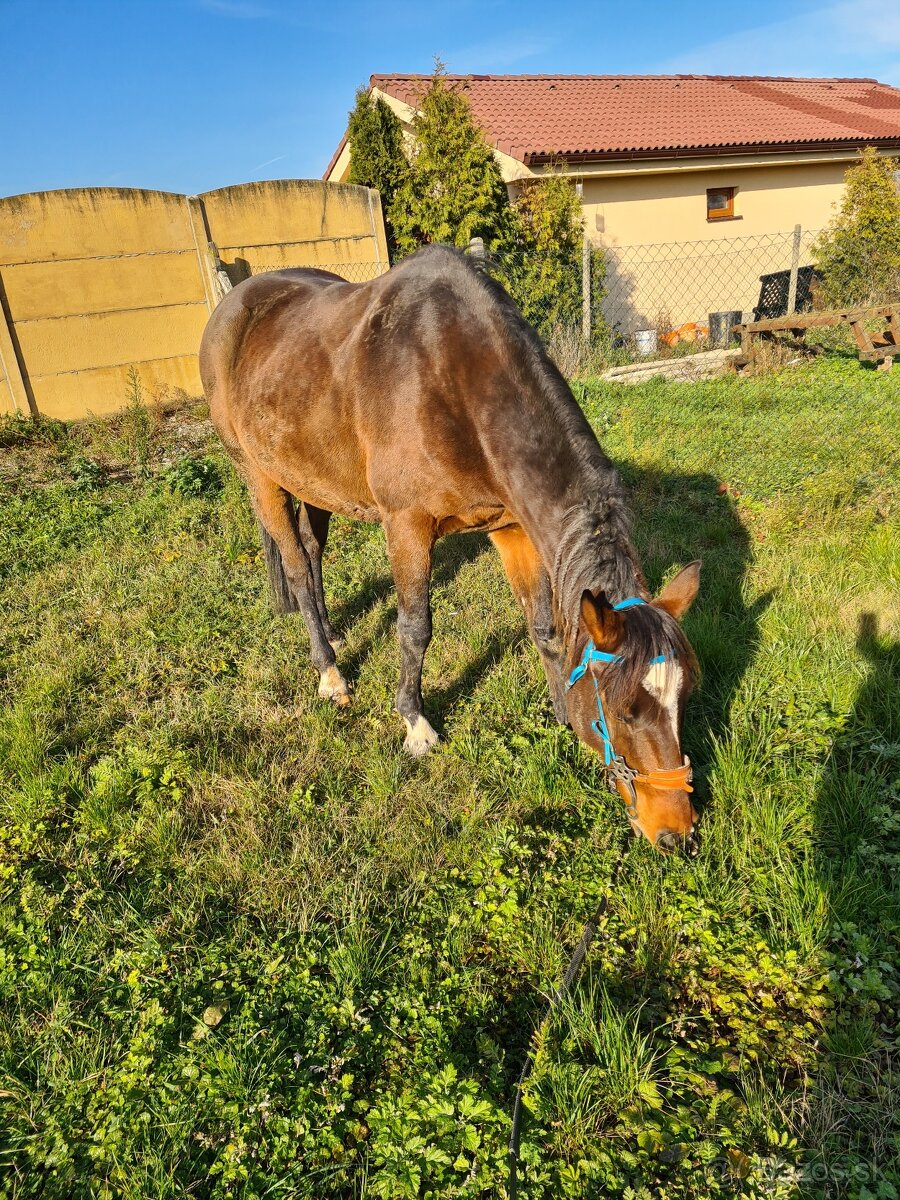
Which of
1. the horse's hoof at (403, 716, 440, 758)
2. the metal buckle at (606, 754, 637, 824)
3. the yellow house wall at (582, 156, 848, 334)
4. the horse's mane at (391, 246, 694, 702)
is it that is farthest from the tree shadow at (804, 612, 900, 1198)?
the yellow house wall at (582, 156, 848, 334)

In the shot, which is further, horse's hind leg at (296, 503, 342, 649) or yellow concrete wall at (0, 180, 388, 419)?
yellow concrete wall at (0, 180, 388, 419)

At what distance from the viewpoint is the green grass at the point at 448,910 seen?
5.50ft

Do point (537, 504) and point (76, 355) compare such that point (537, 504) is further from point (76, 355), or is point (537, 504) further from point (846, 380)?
point (76, 355)

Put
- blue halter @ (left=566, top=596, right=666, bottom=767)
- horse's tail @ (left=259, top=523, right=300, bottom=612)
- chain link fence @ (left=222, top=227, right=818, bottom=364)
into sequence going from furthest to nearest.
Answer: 1. chain link fence @ (left=222, top=227, right=818, bottom=364)
2. horse's tail @ (left=259, top=523, right=300, bottom=612)
3. blue halter @ (left=566, top=596, right=666, bottom=767)

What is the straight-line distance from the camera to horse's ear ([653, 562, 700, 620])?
91.7 inches

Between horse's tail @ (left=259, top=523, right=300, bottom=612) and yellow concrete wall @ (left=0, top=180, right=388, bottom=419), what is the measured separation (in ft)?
19.4

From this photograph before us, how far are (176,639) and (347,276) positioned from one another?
8336 mm

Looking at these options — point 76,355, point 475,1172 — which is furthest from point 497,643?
point 76,355

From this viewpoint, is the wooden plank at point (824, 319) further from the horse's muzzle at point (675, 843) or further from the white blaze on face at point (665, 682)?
the horse's muzzle at point (675, 843)

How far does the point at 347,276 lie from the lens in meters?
10.8

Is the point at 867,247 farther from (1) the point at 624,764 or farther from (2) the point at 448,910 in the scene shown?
(2) the point at 448,910

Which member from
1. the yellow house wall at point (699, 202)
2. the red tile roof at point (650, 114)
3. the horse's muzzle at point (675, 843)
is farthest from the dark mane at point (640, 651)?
the yellow house wall at point (699, 202)

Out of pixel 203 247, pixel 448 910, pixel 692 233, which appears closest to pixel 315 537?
pixel 448 910

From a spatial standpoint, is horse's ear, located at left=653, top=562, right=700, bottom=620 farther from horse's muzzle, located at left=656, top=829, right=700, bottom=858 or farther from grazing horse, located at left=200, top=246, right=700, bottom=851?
horse's muzzle, located at left=656, top=829, right=700, bottom=858
